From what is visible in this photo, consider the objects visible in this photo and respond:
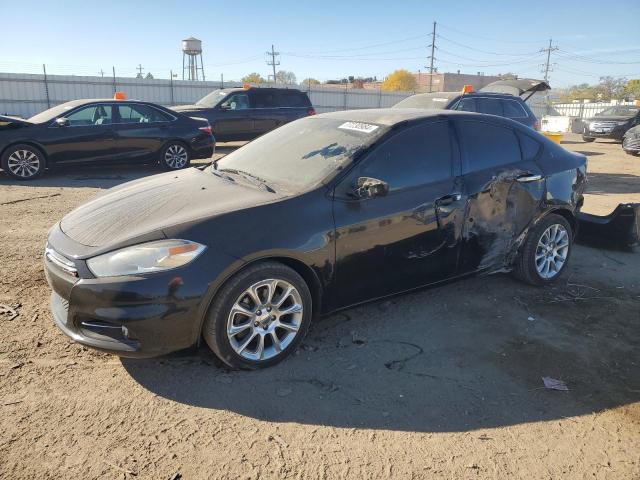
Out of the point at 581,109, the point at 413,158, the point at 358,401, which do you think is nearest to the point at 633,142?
the point at 413,158

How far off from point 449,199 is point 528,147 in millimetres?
1262

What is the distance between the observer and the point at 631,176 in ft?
39.5

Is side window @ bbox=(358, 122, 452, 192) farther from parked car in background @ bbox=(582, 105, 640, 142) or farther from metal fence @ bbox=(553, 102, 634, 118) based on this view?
metal fence @ bbox=(553, 102, 634, 118)

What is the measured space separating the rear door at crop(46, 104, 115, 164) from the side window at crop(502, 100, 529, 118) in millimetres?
8152

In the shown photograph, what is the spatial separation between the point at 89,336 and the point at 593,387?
3.15 m

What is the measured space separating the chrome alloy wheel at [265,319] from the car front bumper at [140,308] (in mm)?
256

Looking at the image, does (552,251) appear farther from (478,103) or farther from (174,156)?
(174,156)

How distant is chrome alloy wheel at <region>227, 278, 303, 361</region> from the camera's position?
310cm

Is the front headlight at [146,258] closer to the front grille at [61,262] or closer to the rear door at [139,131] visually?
the front grille at [61,262]

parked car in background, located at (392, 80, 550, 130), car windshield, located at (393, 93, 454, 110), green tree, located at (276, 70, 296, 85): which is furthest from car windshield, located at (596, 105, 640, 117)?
green tree, located at (276, 70, 296, 85)

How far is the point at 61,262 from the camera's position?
3.05 m

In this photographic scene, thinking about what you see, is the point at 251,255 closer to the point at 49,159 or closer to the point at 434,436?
the point at 434,436

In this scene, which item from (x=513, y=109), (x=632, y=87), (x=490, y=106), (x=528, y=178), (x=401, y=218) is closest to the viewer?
(x=401, y=218)

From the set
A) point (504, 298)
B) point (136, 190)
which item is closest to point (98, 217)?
point (136, 190)
